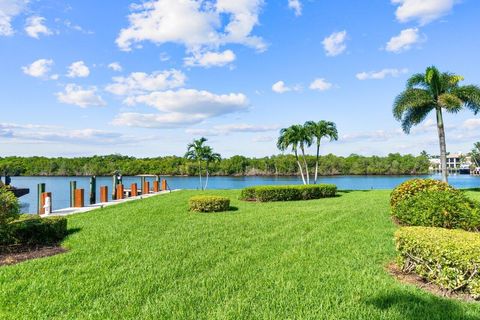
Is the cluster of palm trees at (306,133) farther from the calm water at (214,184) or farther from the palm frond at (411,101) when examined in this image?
the calm water at (214,184)

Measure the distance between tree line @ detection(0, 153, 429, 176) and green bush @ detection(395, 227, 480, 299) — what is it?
91171 millimetres

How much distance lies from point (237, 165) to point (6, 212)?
99977 mm

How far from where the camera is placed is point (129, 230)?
30.0 feet

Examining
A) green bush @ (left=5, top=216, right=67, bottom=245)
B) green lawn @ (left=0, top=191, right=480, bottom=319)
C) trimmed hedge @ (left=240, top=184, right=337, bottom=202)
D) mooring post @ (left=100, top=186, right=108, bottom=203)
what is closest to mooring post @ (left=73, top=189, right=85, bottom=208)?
mooring post @ (left=100, top=186, right=108, bottom=203)

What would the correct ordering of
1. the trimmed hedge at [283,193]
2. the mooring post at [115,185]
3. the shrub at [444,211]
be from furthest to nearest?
the mooring post at [115,185] → the trimmed hedge at [283,193] → the shrub at [444,211]

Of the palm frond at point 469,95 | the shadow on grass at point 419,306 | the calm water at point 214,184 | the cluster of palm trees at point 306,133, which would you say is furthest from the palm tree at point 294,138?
the shadow on grass at point 419,306

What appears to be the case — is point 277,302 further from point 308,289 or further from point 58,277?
point 58,277

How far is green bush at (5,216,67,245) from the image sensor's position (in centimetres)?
758

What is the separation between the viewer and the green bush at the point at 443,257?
4.37 m

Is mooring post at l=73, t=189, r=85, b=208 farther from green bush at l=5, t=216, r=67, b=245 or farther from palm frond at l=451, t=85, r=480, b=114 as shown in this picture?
palm frond at l=451, t=85, r=480, b=114

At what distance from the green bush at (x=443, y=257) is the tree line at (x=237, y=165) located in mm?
91171

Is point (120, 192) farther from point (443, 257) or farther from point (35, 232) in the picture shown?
point (443, 257)

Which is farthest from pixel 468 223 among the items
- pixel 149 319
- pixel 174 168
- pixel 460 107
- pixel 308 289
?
pixel 174 168

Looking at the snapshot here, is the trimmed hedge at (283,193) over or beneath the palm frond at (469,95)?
beneath
